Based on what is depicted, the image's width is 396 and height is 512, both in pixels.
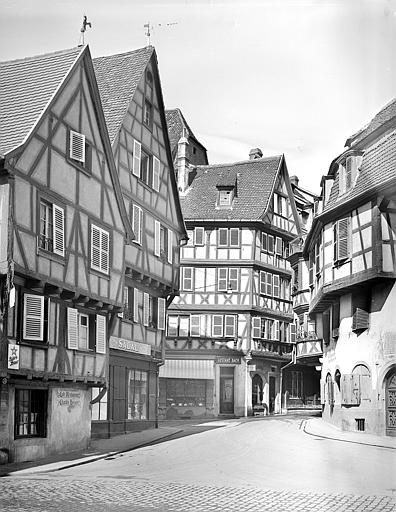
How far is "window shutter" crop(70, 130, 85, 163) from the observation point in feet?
56.1

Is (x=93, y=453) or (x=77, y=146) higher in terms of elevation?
(x=77, y=146)

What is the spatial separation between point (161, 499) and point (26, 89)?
28.1 feet

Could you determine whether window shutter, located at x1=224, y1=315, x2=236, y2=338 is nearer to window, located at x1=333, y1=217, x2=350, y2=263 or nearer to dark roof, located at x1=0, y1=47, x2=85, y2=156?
window, located at x1=333, y1=217, x2=350, y2=263

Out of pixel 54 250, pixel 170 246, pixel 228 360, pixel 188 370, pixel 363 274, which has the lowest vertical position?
pixel 188 370

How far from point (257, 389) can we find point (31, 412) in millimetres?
23440

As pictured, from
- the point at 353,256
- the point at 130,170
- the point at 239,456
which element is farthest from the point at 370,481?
the point at 130,170

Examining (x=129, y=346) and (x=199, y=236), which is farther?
(x=199, y=236)

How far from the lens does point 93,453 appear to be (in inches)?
677

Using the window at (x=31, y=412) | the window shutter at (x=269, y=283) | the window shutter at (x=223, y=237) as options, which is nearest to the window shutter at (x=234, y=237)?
the window shutter at (x=223, y=237)

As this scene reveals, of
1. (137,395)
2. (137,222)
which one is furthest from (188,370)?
(137,222)

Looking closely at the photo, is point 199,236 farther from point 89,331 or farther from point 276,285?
point 89,331


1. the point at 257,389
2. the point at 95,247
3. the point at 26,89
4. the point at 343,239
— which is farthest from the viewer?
the point at 257,389

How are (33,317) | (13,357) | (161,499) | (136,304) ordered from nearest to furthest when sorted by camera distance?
1. (161,499)
2. (13,357)
3. (33,317)
4. (136,304)

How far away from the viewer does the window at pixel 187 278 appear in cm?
3794
